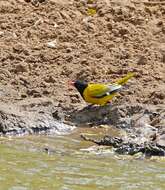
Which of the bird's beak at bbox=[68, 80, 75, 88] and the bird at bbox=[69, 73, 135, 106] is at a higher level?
the bird's beak at bbox=[68, 80, 75, 88]

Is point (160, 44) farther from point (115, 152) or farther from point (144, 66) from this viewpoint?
point (115, 152)

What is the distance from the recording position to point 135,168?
24.3 ft

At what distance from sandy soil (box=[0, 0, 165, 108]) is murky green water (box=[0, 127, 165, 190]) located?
172cm

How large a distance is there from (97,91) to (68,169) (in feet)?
8.16

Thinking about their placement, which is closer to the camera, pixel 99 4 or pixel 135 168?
pixel 135 168

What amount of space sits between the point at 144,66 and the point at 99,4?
6.25 feet

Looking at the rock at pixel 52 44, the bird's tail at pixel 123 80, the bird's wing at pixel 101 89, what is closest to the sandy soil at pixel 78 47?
the rock at pixel 52 44

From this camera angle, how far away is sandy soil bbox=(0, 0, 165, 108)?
33.3 feet

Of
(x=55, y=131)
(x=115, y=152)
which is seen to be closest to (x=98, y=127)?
(x=55, y=131)

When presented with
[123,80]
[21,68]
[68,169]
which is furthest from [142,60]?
[68,169]

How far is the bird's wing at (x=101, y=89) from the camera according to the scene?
961 centimetres

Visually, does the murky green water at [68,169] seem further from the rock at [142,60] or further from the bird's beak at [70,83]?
the rock at [142,60]

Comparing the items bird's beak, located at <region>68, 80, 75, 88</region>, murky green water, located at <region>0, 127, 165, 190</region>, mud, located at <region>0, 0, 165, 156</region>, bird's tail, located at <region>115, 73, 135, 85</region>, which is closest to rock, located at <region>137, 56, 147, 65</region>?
mud, located at <region>0, 0, 165, 156</region>

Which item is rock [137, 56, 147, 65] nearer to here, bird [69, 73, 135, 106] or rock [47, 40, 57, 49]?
bird [69, 73, 135, 106]
